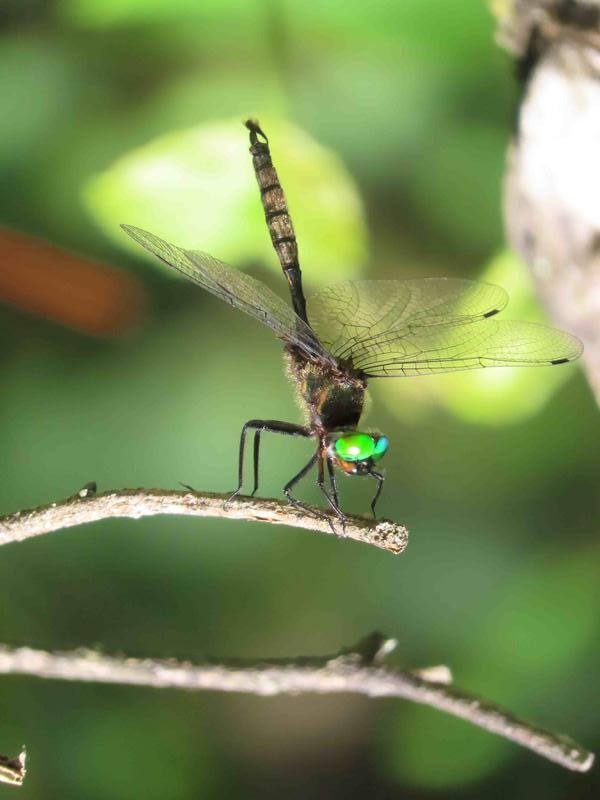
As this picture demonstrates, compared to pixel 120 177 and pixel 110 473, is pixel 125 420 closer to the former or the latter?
pixel 110 473

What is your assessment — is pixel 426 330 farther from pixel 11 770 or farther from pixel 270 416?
pixel 11 770

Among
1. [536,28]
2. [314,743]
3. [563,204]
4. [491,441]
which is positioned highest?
[536,28]

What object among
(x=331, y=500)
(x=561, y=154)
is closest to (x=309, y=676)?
(x=331, y=500)

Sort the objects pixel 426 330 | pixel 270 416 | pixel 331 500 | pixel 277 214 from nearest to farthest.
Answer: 1. pixel 331 500
2. pixel 426 330
3. pixel 277 214
4. pixel 270 416

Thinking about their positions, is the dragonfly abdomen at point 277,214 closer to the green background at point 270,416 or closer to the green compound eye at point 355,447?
the green background at point 270,416

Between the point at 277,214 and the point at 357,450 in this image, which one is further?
the point at 277,214

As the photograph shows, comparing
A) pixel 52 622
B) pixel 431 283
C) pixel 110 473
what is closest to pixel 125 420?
pixel 110 473

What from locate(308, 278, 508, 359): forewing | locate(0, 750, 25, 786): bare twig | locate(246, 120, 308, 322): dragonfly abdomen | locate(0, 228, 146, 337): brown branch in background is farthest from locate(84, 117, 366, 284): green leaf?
locate(0, 750, 25, 786): bare twig
